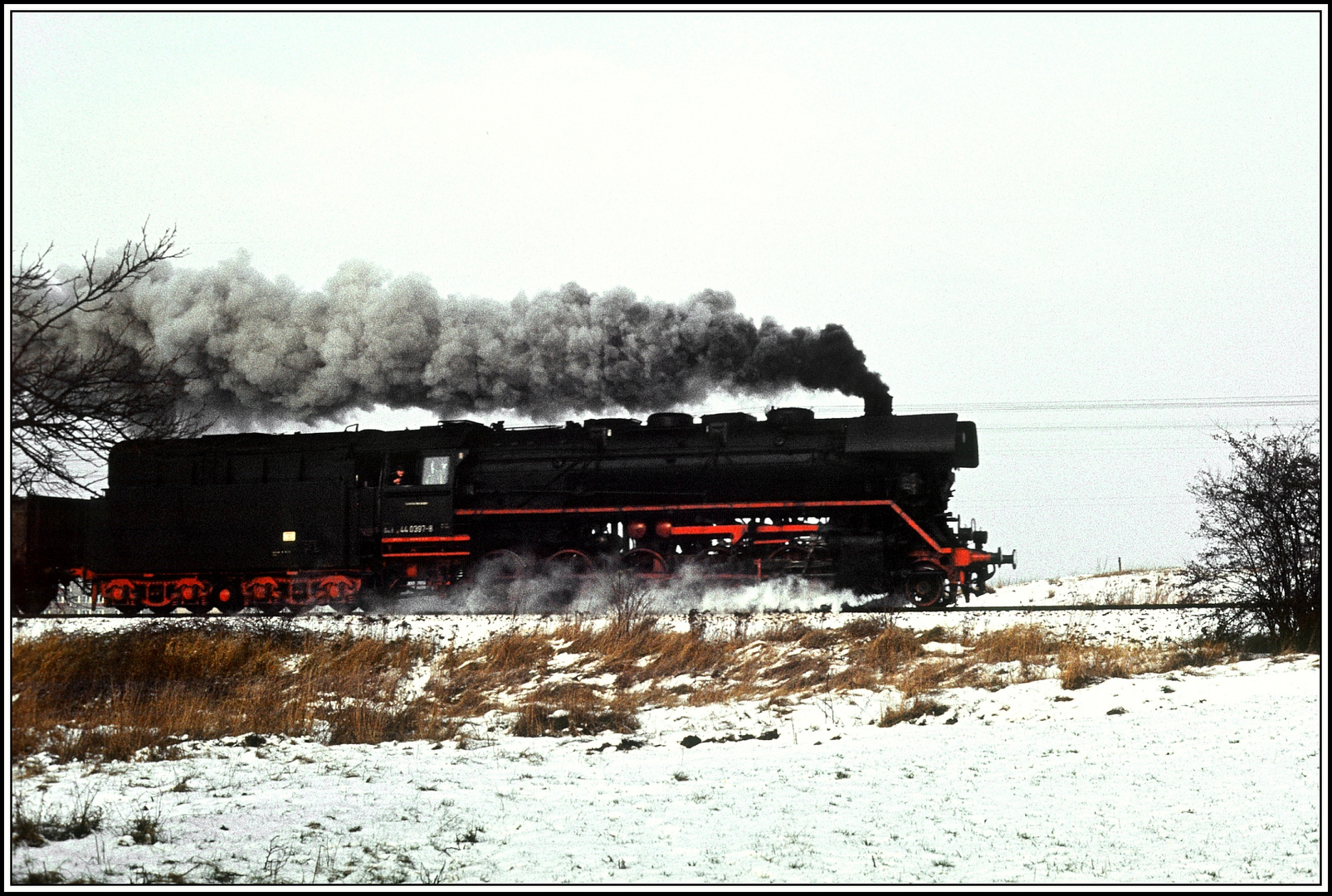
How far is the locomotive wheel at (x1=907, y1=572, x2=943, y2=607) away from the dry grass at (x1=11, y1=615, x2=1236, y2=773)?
191cm

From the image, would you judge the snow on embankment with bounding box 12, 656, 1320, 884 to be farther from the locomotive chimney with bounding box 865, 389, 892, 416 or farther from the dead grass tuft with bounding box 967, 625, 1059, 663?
the locomotive chimney with bounding box 865, 389, 892, 416

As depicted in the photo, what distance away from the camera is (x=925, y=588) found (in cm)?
1716

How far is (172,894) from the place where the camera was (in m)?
5.86

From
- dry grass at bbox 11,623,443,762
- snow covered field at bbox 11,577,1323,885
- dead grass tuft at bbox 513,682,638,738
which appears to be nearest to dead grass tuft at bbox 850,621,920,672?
snow covered field at bbox 11,577,1323,885

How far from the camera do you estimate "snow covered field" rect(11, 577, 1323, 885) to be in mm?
6766

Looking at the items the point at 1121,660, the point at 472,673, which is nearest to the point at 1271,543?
the point at 1121,660

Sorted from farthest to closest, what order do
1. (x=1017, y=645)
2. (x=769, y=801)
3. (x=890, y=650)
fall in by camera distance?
(x=890, y=650)
(x=1017, y=645)
(x=769, y=801)

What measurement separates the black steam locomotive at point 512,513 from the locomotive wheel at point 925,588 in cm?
3

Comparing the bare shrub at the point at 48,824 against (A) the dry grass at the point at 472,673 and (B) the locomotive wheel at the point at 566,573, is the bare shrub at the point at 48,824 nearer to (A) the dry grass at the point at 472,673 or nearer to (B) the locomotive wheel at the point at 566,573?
→ (A) the dry grass at the point at 472,673

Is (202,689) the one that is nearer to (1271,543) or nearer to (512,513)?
(512,513)

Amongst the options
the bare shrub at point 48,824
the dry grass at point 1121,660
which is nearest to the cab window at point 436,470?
the dry grass at point 1121,660

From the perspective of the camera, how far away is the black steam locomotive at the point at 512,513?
1733cm

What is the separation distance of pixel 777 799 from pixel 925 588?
942cm

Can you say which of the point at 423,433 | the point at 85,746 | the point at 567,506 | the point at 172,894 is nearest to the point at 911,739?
the point at 172,894
